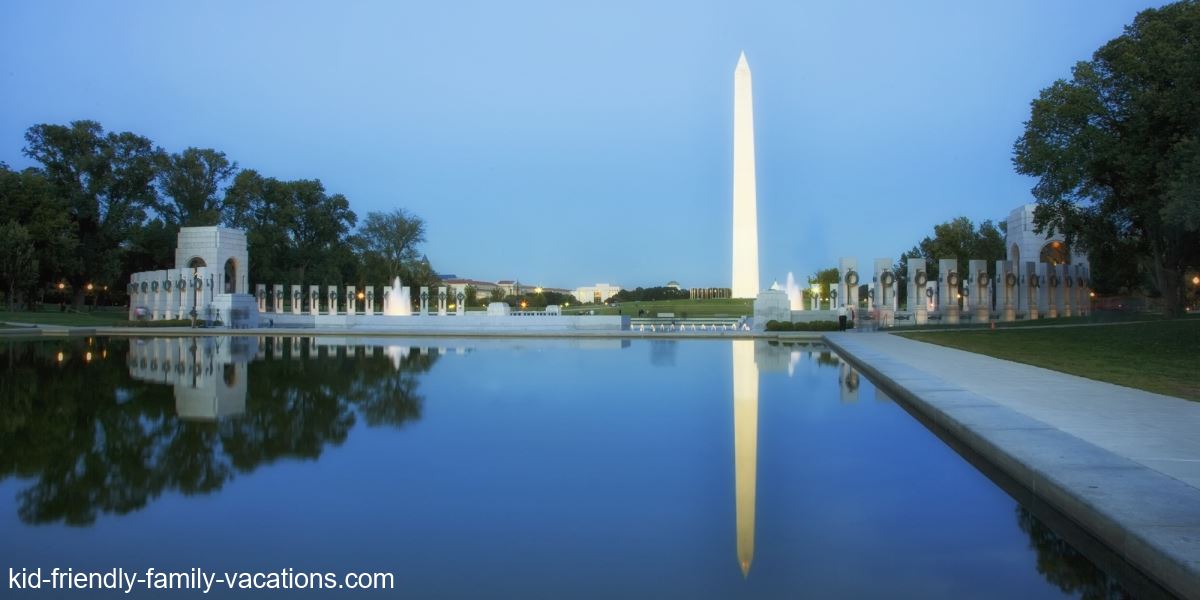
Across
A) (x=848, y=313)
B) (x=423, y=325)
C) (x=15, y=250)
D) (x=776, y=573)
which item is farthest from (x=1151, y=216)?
(x=15, y=250)

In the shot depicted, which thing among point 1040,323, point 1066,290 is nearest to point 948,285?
point 1040,323

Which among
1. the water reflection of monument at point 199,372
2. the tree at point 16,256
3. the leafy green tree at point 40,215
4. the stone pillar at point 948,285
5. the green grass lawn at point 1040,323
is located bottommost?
the water reflection of monument at point 199,372

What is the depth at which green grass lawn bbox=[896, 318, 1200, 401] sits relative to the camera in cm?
1376

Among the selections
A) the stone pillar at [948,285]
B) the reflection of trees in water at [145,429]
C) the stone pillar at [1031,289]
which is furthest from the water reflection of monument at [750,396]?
the stone pillar at [1031,289]

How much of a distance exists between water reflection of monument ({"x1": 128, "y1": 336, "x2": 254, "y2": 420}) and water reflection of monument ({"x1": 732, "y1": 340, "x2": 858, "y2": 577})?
6907 mm

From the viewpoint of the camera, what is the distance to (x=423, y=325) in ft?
125

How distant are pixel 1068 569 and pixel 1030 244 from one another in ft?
156

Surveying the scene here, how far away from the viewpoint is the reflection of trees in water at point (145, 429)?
6492 mm

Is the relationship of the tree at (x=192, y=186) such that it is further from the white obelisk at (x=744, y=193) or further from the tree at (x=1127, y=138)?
the tree at (x=1127, y=138)

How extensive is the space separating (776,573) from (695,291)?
116 meters

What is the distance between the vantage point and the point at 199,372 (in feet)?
54.0

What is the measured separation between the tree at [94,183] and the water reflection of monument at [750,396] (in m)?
45.0

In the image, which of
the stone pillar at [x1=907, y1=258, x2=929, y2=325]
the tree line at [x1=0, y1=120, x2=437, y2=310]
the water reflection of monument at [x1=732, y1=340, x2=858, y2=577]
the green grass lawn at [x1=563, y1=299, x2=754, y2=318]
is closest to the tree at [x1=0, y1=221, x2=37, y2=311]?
the tree line at [x1=0, y1=120, x2=437, y2=310]

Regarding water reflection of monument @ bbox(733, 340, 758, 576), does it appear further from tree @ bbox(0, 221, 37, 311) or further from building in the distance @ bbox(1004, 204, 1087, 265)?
tree @ bbox(0, 221, 37, 311)
